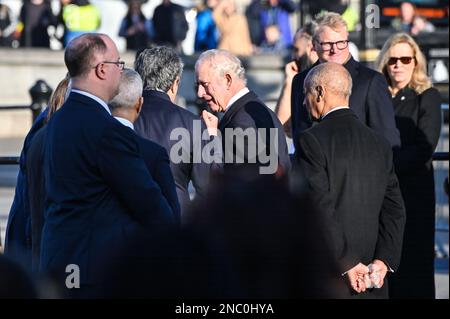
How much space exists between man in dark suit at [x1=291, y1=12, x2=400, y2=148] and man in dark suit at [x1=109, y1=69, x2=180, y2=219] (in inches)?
58.1

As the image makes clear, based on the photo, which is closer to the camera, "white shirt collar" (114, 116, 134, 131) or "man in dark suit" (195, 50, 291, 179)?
"white shirt collar" (114, 116, 134, 131)

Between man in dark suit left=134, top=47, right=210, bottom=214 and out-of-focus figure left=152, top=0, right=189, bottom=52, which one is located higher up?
out-of-focus figure left=152, top=0, right=189, bottom=52

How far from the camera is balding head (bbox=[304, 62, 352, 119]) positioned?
5379mm

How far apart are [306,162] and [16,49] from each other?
46.9ft

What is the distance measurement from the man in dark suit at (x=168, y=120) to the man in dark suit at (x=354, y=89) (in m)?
0.81

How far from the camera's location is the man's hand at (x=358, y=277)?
17.4ft

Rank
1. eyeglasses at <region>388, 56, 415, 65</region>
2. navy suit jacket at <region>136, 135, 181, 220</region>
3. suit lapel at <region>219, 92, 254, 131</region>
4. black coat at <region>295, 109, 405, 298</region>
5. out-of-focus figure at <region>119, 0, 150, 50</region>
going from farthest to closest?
1. out-of-focus figure at <region>119, 0, 150, 50</region>
2. eyeglasses at <region>388, 56, 415, 65</region>
3. suit lapel at <region>219, 92, 254, 131</region>
4. black coat at <region>295, 109, 405, 298</region>
5. navy suit jacket at <region>136, 135, 181, 220</region>

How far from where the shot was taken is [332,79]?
538 cm

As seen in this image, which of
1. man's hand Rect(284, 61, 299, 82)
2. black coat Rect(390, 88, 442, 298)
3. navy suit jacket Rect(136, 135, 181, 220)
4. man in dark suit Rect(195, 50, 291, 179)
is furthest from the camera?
man's hand Rect(284, 61, 299, 82)

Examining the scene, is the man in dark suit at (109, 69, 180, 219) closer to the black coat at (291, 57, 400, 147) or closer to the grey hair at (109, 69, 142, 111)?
the grey hair at (109, 69, 142, 111)

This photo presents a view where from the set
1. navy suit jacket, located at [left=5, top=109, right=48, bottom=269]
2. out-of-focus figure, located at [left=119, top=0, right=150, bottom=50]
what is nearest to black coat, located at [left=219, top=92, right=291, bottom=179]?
navy suit jacket, located at [left=5, top=109, right=48, bottom=269]

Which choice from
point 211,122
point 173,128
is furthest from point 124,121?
point 211,122

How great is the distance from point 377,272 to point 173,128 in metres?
1.13
